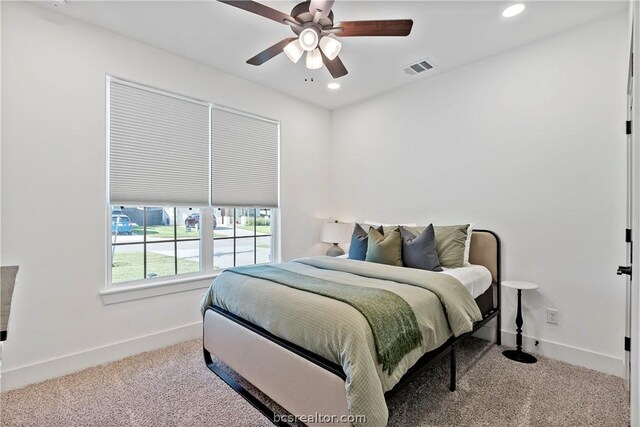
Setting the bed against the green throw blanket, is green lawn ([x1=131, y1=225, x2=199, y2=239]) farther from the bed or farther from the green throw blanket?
the green throw blanket

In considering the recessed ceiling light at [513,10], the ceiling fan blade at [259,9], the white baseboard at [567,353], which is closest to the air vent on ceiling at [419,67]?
the recessed ceiling light at [513,10]

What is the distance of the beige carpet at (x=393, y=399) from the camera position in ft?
6.08

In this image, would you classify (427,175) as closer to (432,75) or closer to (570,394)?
(432,75)

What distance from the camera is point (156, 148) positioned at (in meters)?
2.90

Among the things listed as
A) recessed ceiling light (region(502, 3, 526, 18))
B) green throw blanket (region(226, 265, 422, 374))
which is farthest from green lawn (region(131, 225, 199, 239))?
recessed ceiling light (region(502, 3, 526, 18))

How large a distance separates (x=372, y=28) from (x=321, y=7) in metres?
0.38

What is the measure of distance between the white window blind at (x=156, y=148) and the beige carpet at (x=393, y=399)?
150cm

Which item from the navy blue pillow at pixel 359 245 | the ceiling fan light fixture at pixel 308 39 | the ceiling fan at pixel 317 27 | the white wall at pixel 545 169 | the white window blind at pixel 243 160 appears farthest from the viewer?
the white window blind at pixel 243 160

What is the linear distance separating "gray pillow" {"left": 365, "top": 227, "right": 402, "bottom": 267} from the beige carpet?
95cm

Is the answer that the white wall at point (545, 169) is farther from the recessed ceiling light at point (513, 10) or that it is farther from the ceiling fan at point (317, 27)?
the ceiling fan at point (317, 27)

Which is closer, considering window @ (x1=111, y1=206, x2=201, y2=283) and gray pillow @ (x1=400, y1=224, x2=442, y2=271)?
gray pillow @ (x1=400, y1=224, x2=442, y2=271)

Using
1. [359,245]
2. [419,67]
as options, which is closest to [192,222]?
[359,245]

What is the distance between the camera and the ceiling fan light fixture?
2.04 meters

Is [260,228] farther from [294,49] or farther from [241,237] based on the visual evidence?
[294,49]
